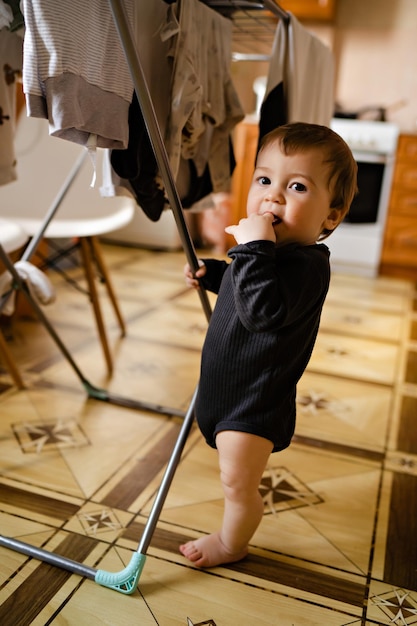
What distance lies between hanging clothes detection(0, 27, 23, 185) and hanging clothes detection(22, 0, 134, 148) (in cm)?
41

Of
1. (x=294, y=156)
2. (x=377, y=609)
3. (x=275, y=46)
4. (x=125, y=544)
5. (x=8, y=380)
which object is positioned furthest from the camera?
(x=8, y=380)

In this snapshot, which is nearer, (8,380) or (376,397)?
(8,380)

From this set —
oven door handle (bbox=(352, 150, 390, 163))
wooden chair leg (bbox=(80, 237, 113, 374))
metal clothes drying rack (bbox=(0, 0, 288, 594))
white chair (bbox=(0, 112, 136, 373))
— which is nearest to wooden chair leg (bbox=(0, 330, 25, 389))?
wooden chair leg (bbox=(80, 237, 113, 374))

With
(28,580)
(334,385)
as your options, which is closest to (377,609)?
(28,580)

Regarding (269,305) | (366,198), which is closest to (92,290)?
(269,305)

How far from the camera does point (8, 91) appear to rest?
4.07 ft

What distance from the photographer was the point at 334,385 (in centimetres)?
191

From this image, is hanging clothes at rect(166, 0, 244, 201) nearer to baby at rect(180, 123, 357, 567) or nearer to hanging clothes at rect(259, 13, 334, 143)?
hanging clothes at rect(259, 13, 334, 143)

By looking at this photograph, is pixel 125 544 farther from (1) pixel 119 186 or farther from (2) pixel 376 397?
(2) pixel 376 397

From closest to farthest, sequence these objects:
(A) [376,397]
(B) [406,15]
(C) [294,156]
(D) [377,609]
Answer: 1. (C) [294,156]
2. (D) [377,609]
3. (A) [376,397]
4. (B) [406,15]

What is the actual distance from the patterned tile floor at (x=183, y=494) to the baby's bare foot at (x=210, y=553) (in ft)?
Answer: 0.05

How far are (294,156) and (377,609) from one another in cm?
73

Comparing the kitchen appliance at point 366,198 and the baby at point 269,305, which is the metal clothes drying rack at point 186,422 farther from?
the kitchen appliance at point 366,198

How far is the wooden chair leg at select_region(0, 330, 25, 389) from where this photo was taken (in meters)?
1.61
